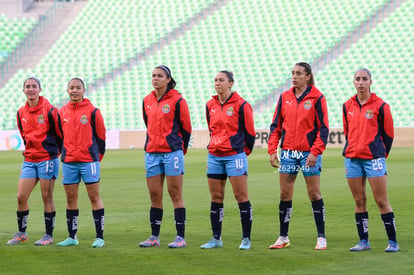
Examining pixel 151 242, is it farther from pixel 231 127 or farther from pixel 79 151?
pixel 231 127

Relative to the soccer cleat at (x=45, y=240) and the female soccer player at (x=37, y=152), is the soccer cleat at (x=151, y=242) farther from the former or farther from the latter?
the female soccer player at (x=37, y=152)

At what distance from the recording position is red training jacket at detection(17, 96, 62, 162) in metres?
10.0

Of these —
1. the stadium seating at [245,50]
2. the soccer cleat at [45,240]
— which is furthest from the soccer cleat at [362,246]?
the stadium seating at [245,50]

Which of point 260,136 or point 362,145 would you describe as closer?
point 362,145

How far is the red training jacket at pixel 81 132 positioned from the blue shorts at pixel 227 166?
1.42 m

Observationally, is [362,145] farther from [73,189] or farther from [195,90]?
[195,90]

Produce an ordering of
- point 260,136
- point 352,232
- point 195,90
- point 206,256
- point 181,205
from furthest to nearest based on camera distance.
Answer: point 195,90 → point 260,136 → point 352,232 → point 181,205 → point 206,256

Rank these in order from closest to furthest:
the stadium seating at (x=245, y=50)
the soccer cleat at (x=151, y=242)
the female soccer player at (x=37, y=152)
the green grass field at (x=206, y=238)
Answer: the green grass field at (x=206, y=238) → the soccer cleat at (x=151, y=242) → the female soccer player at (x=37, y=152) → the stadium seating at (x=245, y=50)

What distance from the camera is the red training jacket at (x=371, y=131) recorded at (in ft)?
29.9

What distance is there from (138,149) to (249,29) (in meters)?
10.4

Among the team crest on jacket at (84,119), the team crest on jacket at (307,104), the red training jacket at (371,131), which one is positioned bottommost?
the red training jacket at (371,131)

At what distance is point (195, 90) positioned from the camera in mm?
39625

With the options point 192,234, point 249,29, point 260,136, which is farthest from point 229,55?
point 192,234

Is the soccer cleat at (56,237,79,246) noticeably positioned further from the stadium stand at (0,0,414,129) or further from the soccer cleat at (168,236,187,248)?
the stadium stand at (0,0,414,129)
